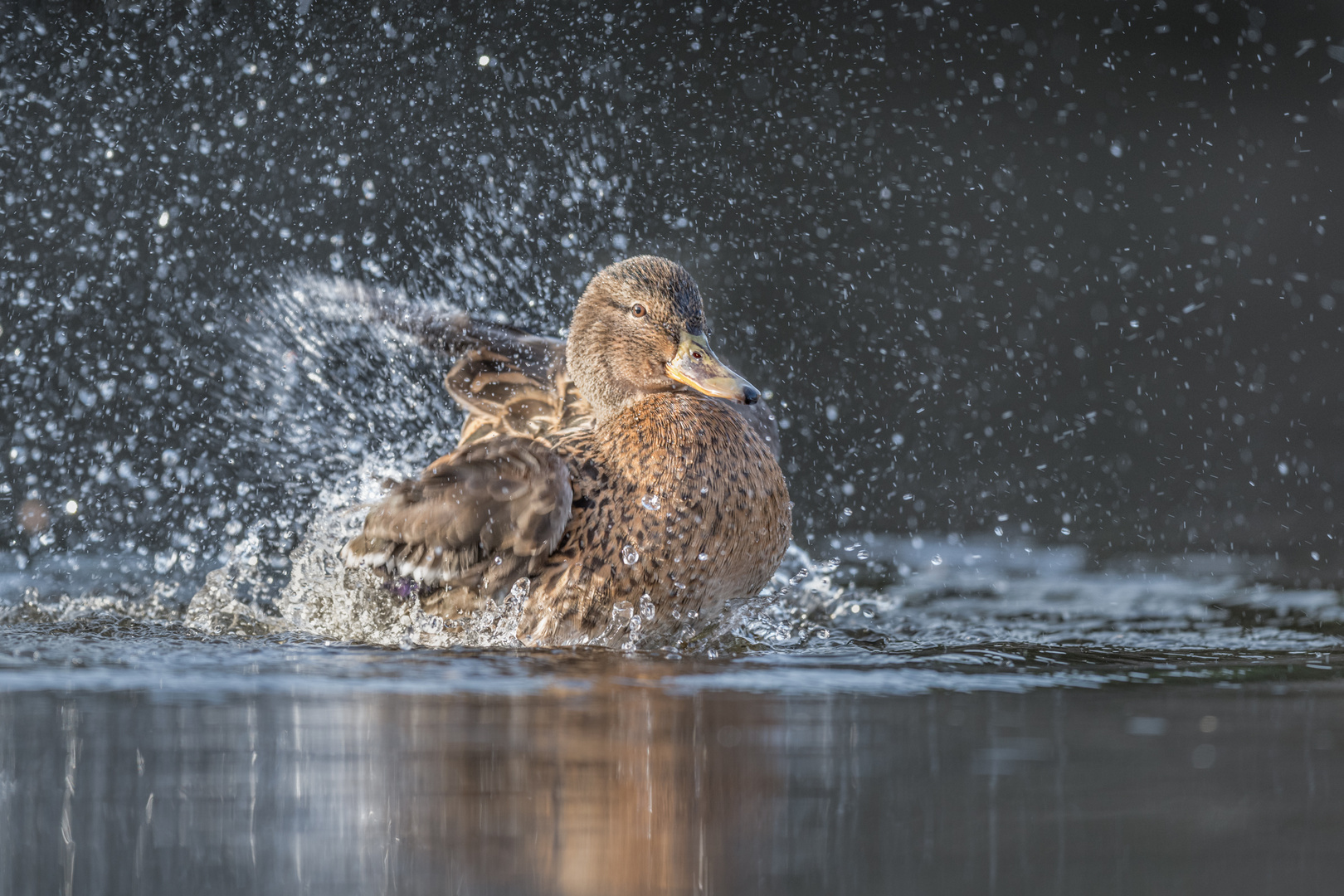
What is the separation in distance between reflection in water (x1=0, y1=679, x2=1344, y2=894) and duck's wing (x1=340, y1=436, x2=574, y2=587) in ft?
2.58

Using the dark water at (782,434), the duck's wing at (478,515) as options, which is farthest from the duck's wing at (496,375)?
the duck's wing at (478,515)

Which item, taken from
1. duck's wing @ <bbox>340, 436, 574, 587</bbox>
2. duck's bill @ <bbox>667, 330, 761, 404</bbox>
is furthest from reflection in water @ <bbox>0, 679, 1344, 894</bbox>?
duck's bill @ <bbox>667, 330, 761, 404</bbox>

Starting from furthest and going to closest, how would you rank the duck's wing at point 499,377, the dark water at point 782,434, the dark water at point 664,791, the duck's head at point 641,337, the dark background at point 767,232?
the dark background at point 767,232 < the duck's wing at point 499,377 < the duck's head at point 641,337 < the dark water at point 782,434 < the dark water at point 664,791

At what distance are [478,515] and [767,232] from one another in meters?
3.83

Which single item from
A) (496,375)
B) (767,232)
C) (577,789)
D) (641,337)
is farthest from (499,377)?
(767,232)

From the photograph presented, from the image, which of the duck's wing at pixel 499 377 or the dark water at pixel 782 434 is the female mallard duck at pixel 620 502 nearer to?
the dark water at pixel 782 434

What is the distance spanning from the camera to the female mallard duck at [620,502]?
288cm

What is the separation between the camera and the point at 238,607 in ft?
11.2

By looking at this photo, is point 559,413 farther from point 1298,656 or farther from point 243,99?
point 243,99

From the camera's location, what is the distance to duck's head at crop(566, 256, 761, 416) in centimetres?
324

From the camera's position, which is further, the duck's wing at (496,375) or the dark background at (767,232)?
the dark background at (767,232)

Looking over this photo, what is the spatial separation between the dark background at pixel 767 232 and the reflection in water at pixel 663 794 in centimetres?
261

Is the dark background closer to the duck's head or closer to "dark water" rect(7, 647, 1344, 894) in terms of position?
the duck's head

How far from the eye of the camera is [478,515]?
9.32 feet
